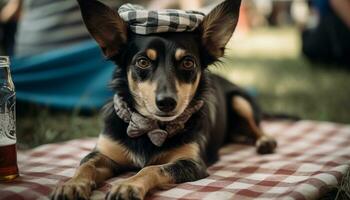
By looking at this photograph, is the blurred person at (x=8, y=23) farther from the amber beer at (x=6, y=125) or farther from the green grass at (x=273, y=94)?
the amber beer at (x=6, y=125)

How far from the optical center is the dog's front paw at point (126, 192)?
205 cm

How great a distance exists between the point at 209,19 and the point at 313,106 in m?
2.79

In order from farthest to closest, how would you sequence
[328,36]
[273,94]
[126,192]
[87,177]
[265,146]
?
[328,36] < [273,94] < [265,146] < [87,177] < [126,192]

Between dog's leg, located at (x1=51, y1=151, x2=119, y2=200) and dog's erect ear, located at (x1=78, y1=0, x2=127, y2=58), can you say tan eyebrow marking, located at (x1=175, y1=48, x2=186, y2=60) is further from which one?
dog's leg, located at (x1=51, y1=151, x2=119, y2=200)

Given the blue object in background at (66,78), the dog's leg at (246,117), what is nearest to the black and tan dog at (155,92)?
the dog's leg at (246,117)

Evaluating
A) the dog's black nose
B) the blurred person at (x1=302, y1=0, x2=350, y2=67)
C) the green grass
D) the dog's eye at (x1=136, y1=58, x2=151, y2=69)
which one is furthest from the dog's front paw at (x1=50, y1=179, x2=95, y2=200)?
the blurred person at (x1=302, y1=0, x2=350, y2=67)

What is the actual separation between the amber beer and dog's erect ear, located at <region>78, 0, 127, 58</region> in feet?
1.58

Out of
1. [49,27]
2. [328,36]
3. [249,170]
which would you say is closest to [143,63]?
[249,170]

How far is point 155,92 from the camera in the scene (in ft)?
7.75

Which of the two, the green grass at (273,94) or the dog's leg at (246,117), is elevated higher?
the dog's leg at (246,117)

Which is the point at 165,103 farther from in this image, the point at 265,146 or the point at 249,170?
the point at 265,146

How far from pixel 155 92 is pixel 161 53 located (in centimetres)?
24

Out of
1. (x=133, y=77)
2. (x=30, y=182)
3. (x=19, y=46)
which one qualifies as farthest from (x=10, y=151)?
(x=19, y=46)

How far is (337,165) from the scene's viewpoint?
111 inches
